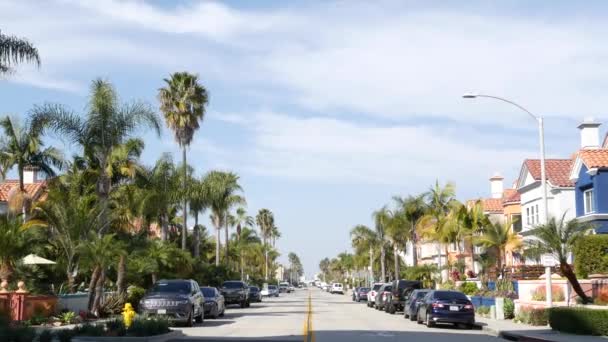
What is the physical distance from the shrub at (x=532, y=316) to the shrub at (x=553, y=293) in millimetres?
1386

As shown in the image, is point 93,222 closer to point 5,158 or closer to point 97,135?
point 97,135

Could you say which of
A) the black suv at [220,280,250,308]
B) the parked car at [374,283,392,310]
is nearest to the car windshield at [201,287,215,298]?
the parked car at [374,283,392,310]

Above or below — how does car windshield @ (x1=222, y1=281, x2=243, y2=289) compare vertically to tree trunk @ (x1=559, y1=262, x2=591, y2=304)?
below

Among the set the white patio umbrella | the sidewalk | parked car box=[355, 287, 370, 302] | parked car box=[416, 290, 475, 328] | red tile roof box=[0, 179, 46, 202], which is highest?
red tile roof box=[0, 179, 46, 202]

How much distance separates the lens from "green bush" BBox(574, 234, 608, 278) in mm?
32844

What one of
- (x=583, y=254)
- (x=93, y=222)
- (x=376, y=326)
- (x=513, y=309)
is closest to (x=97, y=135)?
(x=93, y=222)

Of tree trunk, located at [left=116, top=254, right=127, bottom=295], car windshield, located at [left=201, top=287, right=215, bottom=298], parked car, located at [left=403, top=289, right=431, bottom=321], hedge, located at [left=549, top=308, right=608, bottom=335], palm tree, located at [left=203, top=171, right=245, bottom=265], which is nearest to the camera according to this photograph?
hedge, located at [left=549, top=308, right=608, bottom=335]

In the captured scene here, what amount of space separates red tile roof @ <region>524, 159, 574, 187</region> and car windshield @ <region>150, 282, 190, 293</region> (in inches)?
1076

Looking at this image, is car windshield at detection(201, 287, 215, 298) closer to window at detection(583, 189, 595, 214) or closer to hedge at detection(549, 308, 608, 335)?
hedge at detection(549, 308, 608, 335)

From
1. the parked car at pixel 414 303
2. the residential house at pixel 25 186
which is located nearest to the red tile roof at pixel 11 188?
the residential house at pixel 25 186

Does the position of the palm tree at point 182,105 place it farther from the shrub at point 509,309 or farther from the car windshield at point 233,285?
the shrub at point 509,309

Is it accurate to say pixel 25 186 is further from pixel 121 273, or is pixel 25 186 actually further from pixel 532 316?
pixel 532 316

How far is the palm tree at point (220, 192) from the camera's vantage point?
64.1 meters

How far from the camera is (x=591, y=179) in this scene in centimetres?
4284
